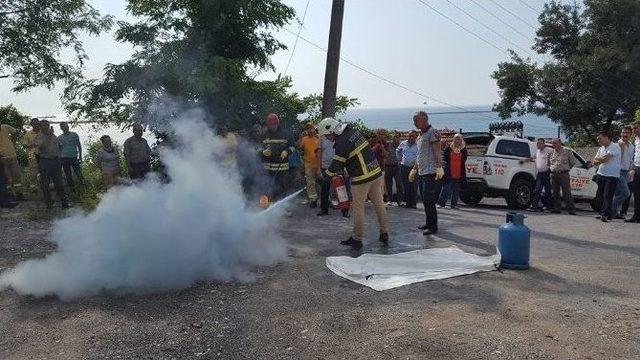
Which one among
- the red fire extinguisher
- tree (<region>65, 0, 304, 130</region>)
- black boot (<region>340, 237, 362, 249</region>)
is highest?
tree (<region>65, 0, 304, 130</region>)

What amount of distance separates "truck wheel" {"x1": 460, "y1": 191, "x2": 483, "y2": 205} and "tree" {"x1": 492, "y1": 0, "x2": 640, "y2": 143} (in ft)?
47.3

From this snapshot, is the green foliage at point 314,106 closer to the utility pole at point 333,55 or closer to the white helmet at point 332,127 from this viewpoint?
the utility pole at point 333,55

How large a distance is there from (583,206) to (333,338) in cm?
1321

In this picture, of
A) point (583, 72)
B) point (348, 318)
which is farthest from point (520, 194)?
point (583, 72)

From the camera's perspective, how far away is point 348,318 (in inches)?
188

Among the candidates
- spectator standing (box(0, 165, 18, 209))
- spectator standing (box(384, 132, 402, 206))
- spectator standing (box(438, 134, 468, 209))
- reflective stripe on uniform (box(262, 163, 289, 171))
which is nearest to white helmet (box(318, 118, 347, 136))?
reflective stripe on uniform (box(262, 163, 289, 171))

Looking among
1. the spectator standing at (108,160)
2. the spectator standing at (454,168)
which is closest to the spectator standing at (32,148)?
the spectator standing at (108,160)

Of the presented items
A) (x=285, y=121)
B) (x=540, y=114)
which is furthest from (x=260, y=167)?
(x=540, y=114)

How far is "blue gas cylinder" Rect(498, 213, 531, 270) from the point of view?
6155mm

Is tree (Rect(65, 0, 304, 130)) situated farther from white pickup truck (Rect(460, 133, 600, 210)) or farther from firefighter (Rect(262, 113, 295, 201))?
white pickup truck (Rect(460, 133, 600, 210))

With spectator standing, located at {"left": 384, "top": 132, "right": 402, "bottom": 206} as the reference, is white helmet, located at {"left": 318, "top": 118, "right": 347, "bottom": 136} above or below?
above

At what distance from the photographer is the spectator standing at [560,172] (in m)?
12.1

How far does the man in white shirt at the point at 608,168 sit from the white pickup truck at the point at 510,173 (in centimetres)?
273

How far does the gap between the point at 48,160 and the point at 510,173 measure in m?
10.6
